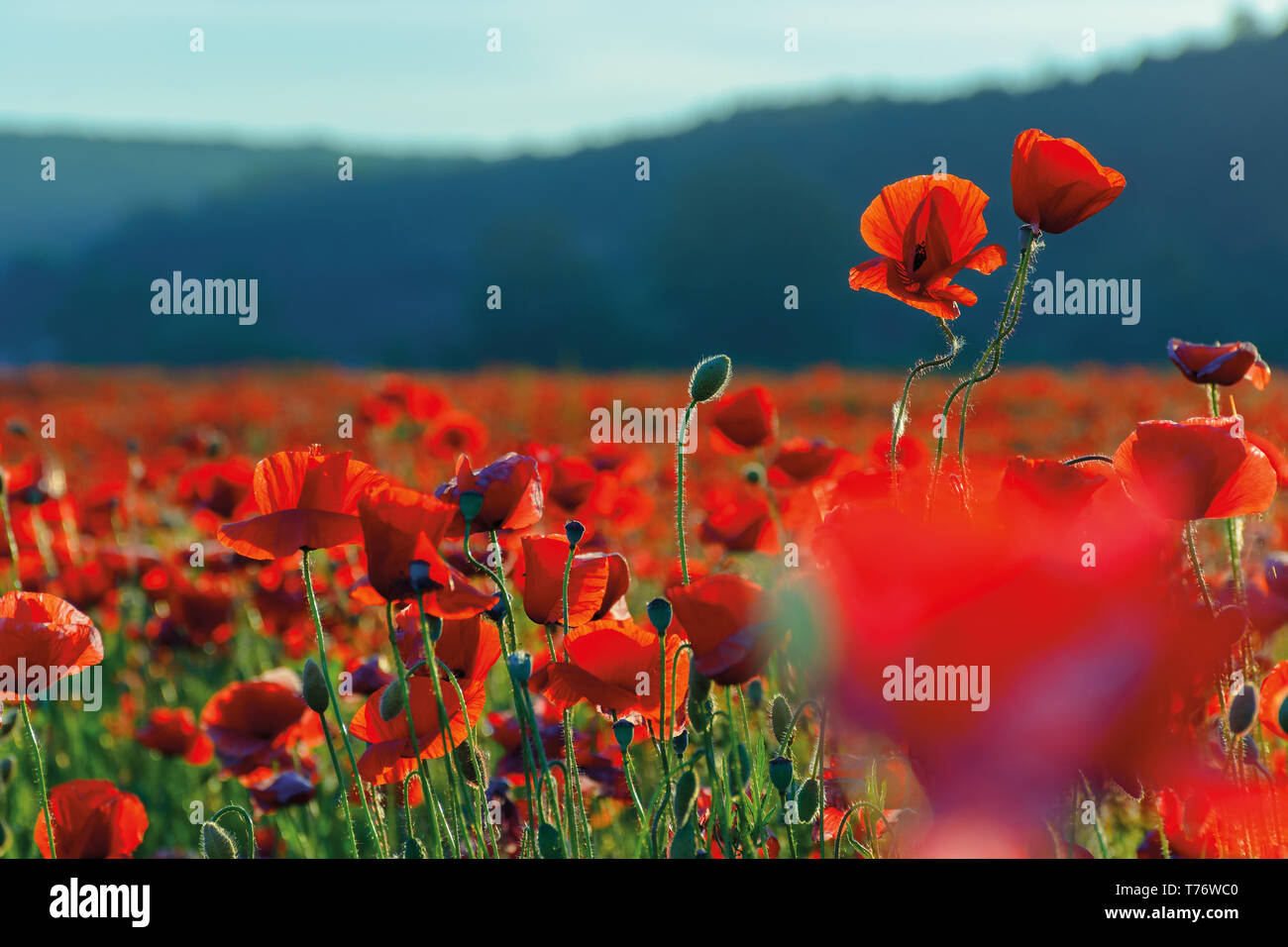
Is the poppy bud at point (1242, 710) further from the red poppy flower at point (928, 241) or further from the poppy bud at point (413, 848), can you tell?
the poppy bud at point (413, 848)

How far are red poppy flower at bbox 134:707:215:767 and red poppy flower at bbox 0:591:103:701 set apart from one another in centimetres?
96

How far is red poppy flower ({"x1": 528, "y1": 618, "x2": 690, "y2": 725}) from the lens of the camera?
841 millimetres

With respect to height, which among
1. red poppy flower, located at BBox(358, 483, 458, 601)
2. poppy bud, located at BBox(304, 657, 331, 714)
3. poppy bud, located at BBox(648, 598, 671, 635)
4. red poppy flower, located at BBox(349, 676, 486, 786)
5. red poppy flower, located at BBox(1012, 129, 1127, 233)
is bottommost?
red poppy flower, located at BBox(349, 676, 486, 786)

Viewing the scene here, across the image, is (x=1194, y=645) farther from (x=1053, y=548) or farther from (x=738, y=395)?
(x=738, y=395)

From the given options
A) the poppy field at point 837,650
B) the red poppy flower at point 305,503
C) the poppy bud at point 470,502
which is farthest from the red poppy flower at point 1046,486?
the red poppy flower at point 305,503

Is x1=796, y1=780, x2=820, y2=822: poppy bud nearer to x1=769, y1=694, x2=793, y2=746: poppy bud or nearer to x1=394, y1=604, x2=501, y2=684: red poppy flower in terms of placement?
x1=769, y1=694, x2=793, y2=746: poppy bud

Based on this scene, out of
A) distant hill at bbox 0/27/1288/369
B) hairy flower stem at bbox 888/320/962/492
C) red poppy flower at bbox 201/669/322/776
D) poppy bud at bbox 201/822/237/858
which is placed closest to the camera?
hairy flower stem at bbox 888/320/962/492

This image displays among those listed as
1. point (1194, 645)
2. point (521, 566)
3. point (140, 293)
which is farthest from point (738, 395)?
point (140, 293)

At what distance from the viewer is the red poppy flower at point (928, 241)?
2.91 ft

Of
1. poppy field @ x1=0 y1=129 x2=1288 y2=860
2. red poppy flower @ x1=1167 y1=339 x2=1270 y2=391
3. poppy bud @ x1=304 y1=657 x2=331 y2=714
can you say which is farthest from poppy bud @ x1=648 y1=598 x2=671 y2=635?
red poppy flower @ x1=1167 y1=339 x2=1270 y2=391

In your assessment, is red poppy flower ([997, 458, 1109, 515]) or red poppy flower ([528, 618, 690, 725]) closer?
red poppy flower ([997, 458, 1109, 515])

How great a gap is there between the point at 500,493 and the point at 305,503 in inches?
6.5

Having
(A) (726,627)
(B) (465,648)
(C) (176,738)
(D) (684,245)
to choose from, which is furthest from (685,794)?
(D) (684,245)

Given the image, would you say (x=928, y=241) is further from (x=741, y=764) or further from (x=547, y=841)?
(x=547, y=841)
